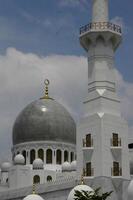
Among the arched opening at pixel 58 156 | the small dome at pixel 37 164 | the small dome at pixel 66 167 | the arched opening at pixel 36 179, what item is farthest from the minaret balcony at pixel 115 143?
the arched opening at pixel 58 156

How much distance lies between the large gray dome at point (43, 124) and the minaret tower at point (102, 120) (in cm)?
1812

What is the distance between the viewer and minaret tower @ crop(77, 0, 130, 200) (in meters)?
36.6

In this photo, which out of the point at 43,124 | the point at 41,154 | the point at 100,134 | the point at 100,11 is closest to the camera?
the point at 100,134

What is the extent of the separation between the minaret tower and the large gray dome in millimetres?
18119

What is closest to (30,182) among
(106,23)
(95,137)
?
(95,137)

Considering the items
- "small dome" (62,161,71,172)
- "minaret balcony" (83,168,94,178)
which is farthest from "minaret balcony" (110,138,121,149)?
"small dome" (62,161,71,172)

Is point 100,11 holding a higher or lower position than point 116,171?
higher

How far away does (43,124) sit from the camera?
56.9 metres

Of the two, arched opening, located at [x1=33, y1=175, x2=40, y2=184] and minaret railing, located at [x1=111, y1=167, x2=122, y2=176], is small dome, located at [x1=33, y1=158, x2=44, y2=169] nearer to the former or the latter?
arched opening, located at [x1=33, y1=175, x2=40, y2=184]

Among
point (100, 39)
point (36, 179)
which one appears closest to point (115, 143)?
point (100, 39)

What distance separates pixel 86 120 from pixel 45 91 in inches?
932

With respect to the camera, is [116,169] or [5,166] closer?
[116,169]

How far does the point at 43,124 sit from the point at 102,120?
67.8 ft

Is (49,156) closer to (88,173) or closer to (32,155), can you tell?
(32,155)
